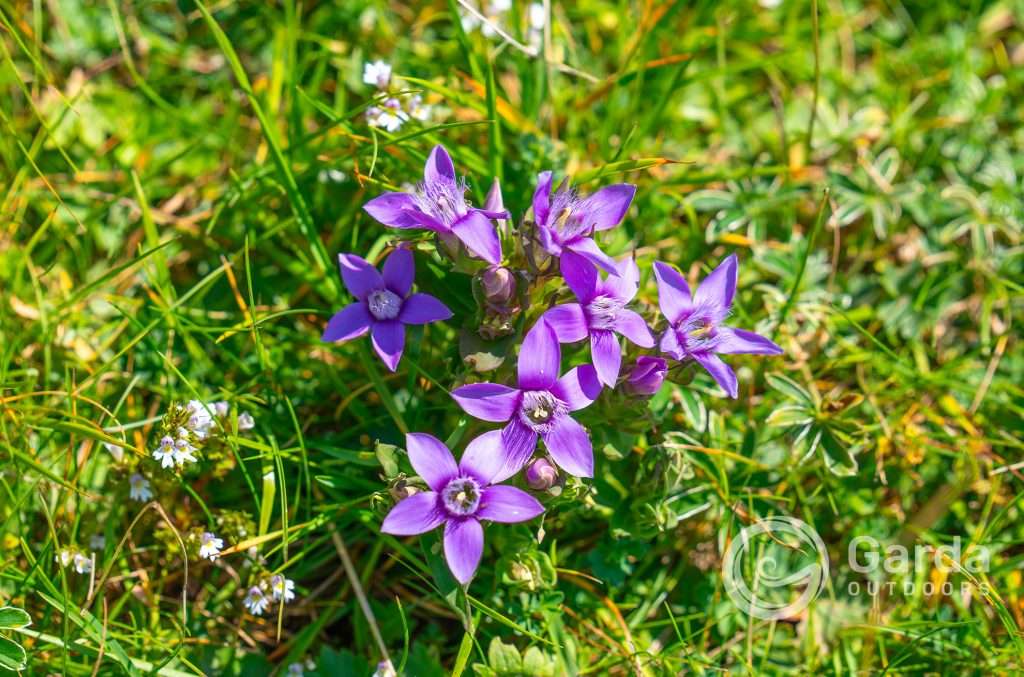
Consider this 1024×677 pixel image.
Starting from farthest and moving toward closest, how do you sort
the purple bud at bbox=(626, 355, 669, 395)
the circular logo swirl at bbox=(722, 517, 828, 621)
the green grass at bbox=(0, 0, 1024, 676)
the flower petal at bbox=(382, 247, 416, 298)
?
the circular logo swirl at bbox=(722, 517, 828, 621), the green grass at bbox=(0, 0, 1024, 676), the flower petal at bbox=(382, 247, 416, 298), the purple bud at bbox=(626, 355, 669, 395)

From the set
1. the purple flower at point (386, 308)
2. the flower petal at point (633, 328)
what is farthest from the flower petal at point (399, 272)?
the flower petal at point (633, 328)

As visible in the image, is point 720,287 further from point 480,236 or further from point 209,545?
point 209,545

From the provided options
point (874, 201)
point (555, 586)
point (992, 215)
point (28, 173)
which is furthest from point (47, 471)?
point (992, 215)

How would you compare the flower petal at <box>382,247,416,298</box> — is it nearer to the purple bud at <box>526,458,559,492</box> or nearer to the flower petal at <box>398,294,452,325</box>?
the flower petal at <box>398,294,452,325</box>

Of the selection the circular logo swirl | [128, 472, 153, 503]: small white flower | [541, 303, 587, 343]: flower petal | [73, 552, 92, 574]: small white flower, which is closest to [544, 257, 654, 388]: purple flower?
[541, 303, 587, 343]: flower petal

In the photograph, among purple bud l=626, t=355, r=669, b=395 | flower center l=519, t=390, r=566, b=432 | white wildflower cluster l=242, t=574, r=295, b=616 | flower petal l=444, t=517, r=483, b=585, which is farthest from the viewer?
white wildflower cluster l=242, t=574, r=295, b=616

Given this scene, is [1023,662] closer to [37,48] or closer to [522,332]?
[522,332]

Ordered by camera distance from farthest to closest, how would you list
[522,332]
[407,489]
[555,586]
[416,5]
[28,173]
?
[416,5]
[28,173]
[555,586]
[522,332]
[407,489]
